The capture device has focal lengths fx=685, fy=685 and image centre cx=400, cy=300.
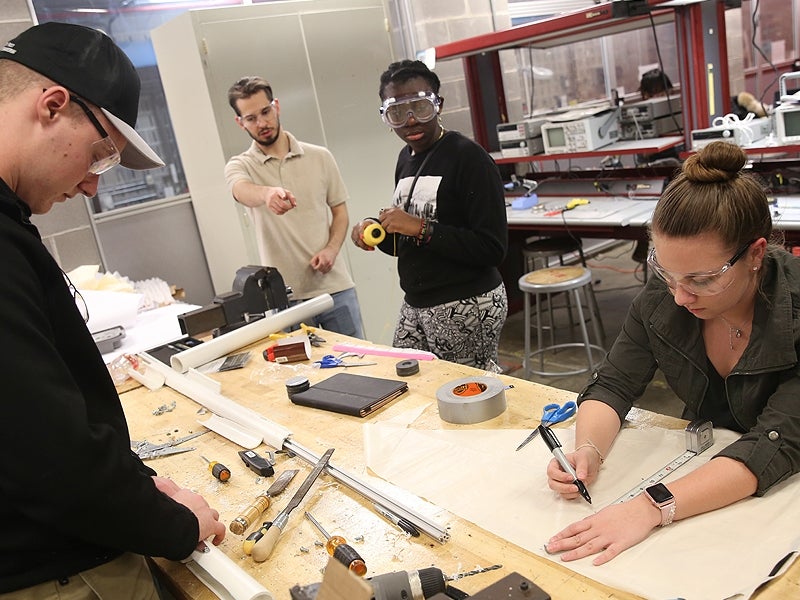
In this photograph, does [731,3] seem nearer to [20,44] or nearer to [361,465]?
[361,465]

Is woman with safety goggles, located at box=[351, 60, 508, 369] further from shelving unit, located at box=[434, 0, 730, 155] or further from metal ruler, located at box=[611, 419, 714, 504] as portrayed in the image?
shelving unit, located at box=[434, 0, 730, 155]

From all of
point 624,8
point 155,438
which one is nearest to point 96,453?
point 155,438

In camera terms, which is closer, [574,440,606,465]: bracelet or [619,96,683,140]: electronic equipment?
[574,440,606,465]: bracelet

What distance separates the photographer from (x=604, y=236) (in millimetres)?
3775

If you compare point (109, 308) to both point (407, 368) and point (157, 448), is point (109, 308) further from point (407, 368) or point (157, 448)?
point (407, 368)

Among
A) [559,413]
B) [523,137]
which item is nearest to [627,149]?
[523,137]

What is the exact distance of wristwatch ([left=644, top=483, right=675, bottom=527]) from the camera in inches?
44.9

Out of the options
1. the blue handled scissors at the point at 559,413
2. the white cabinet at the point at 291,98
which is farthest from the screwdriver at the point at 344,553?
the white cabinet at the point at 291,98

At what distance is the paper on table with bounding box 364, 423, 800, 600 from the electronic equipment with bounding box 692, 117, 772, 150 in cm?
A: 239

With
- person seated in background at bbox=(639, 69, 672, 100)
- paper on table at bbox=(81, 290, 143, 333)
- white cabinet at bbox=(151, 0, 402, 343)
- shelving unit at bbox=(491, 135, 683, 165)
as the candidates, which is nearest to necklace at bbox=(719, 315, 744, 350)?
paper on table at bbox=(81, 290, 143, 333)

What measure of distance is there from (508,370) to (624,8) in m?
2.06

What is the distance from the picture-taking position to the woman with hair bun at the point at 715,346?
1153 mm

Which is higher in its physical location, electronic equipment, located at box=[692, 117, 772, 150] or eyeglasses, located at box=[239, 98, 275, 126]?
eyeglasses, located at box=[239, 98, 275, 126]

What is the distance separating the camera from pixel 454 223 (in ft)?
7.75
